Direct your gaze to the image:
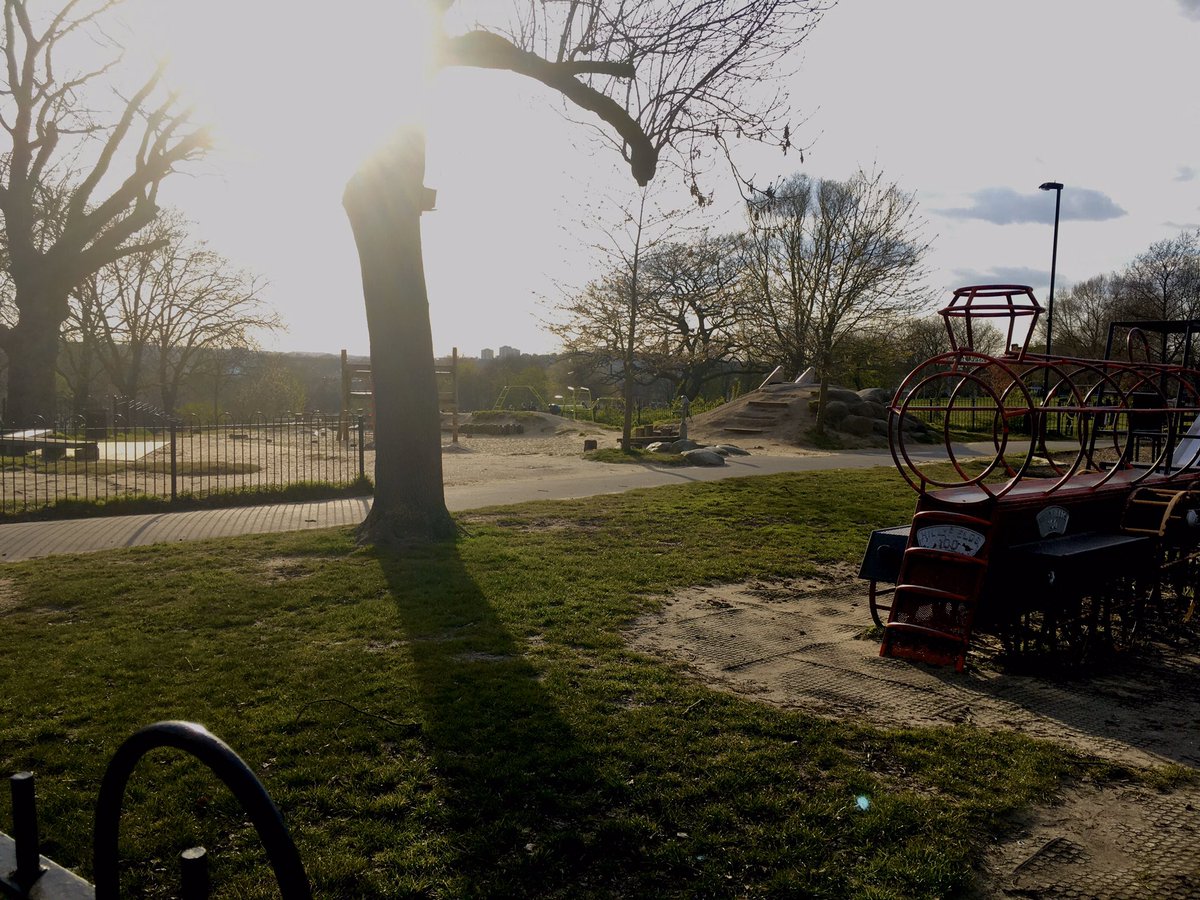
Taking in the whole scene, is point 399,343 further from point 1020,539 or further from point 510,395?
point 510,395

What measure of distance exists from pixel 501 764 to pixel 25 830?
2.16 meters

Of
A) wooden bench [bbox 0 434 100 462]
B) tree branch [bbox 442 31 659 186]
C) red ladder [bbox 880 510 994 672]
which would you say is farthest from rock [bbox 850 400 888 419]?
red ladder [bbox 880 510 994 672]

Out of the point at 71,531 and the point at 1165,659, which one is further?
the point at 71,531

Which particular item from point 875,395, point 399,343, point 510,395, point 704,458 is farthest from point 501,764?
point 510,395

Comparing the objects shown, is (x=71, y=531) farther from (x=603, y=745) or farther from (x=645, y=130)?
(x=603, y=745)

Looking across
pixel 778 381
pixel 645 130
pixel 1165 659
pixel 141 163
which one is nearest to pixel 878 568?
pixel 1165 659

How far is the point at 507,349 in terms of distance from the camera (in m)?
84.0

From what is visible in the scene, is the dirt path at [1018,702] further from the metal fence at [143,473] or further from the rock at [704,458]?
the rock at [704,458]

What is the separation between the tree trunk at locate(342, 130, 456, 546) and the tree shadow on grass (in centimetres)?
327

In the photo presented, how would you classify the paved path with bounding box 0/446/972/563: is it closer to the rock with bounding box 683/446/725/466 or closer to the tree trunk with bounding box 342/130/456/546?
the rock with bounding box 683/446/725/466

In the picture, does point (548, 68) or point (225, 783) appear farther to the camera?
point (548, 68)

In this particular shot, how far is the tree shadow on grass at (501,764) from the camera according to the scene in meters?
3.16

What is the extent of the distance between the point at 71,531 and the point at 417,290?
4993mm

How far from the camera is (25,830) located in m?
2.02
